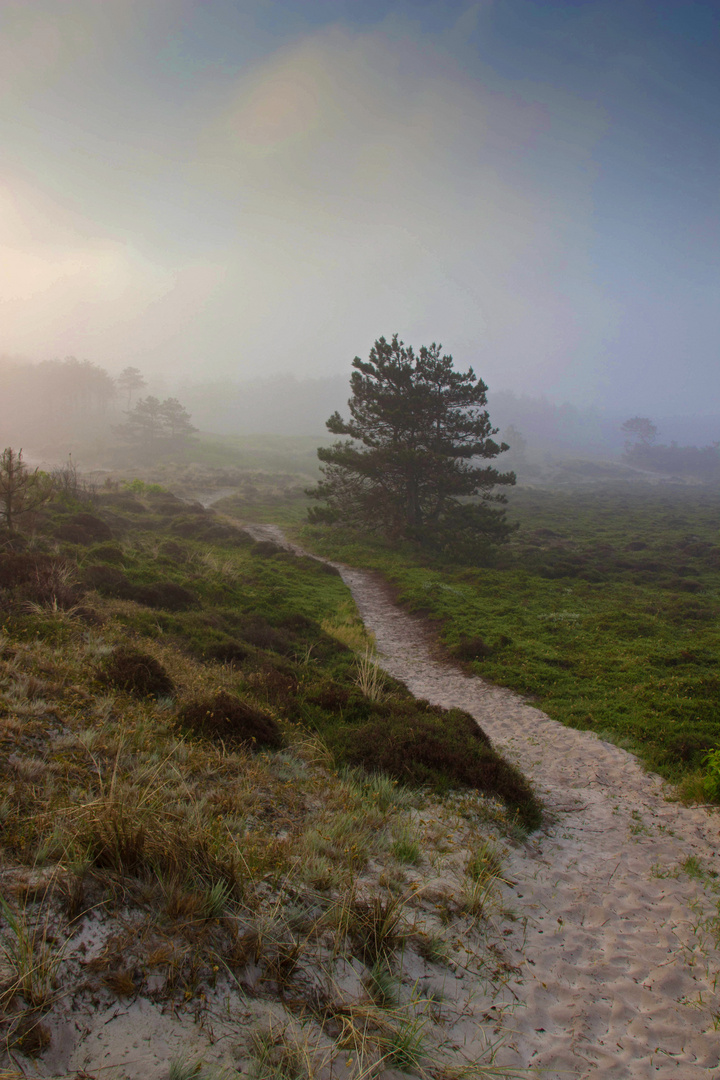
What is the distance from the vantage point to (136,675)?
6539 millimetres

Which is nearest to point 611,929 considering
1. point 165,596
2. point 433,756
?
point 433,756

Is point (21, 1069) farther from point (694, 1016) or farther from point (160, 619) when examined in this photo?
point (160, 619)

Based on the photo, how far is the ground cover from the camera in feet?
8.91

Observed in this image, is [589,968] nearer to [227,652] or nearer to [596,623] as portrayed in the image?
[227,652]

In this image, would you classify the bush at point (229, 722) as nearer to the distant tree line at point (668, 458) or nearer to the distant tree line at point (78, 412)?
the distant tree line at point (78, 412)

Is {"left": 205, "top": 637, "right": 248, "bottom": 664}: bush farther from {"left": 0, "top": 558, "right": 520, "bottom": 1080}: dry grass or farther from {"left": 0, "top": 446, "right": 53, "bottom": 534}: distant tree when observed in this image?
{"left": 0, "top": 446, "right": 53, "bottom": 534}: distant tree

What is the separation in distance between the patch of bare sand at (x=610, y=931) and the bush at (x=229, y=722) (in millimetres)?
3265

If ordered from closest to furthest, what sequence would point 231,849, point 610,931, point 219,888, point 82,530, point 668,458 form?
point 219,888, point 231,849, point 610,931, point 82,530, point 668,458

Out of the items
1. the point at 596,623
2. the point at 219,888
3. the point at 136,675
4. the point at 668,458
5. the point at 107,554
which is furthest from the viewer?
the point at 668,458

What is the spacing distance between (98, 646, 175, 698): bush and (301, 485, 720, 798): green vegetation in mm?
7693

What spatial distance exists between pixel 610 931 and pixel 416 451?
21782mm

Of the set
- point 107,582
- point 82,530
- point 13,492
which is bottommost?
point 107,582

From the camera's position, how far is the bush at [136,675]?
6.38 meters

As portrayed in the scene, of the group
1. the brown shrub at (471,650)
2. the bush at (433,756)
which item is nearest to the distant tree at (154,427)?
the brown shrub at (471,650)
